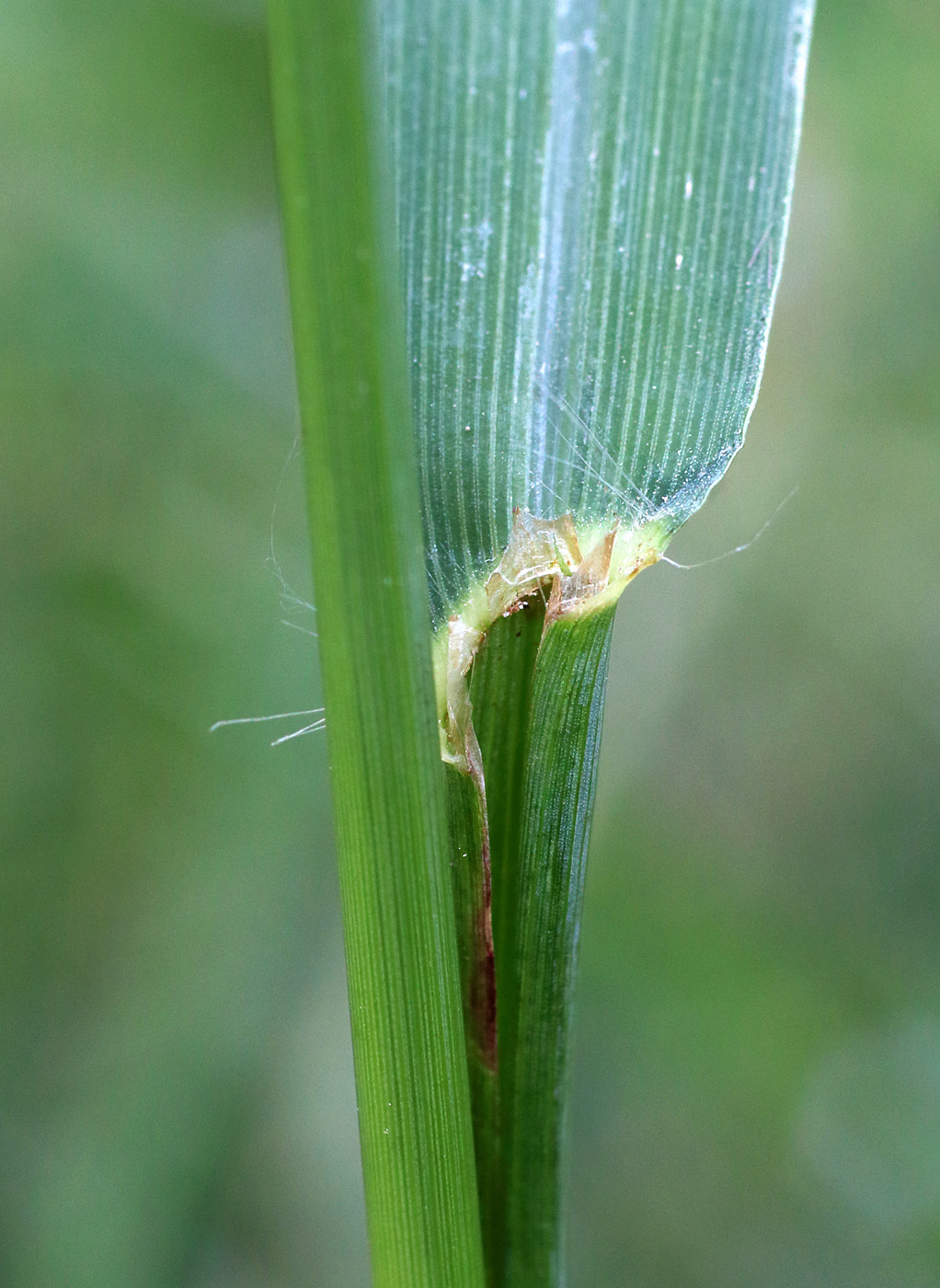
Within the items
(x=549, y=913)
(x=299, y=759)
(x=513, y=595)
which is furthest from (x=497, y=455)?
(x=299, y=759)

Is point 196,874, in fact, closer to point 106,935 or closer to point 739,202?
point 106,935

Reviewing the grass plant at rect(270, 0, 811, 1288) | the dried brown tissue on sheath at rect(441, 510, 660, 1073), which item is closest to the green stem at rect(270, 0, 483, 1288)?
the grass plant at rect(270, 0, 811, 1288)

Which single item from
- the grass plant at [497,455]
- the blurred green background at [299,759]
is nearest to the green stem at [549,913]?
the grass plant at [497,455]

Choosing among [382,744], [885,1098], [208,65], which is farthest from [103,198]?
[885,1098]

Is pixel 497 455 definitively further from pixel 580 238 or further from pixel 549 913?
pixel 549 913

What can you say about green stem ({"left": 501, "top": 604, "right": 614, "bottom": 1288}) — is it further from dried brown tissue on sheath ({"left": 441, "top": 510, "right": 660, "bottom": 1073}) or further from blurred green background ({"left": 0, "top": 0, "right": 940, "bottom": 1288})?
blurred green background ({"left": 0, "top": 0, "right": 940, "bottom": 1288})

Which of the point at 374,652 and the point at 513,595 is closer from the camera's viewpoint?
the point at 374,652
